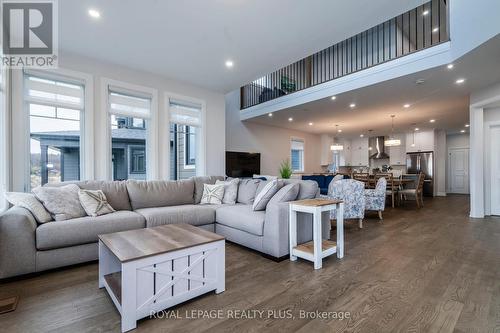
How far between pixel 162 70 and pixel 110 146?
65.2 inches

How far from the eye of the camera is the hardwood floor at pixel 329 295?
1.63 metres

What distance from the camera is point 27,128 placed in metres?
3.37

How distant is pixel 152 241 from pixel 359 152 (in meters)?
10.7

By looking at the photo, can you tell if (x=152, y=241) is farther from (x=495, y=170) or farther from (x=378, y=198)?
(x=495, y=170)

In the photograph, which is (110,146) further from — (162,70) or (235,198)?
(235,198)

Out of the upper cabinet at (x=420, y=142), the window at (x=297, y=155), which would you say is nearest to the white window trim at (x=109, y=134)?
the window at (x=297, y=155)

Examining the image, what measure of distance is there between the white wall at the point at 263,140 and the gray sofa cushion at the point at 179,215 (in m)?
3.52

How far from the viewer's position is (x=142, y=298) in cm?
168

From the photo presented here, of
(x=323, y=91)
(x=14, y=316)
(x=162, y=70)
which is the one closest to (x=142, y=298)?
(x=14, y=316)

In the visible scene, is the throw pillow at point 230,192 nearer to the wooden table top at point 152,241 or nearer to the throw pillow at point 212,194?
the throw pillow at point 212,194

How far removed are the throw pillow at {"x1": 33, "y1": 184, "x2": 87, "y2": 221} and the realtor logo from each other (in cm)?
185

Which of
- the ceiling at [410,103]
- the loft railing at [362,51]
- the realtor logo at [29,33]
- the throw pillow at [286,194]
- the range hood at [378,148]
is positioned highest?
the loft railing at [362,51]

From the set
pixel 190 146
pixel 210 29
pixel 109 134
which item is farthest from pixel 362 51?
pixel 109 134

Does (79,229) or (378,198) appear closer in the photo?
(79,229)
